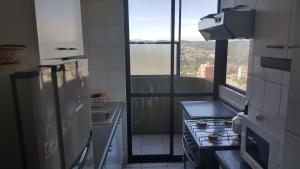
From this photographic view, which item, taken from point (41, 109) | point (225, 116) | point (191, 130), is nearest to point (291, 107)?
point (41, 109)

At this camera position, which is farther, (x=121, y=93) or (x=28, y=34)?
(x=121, y=93)

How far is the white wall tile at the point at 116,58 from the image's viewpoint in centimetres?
281

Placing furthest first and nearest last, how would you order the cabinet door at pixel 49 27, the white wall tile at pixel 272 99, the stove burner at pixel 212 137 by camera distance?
the stove burner at pixel 212 137, the white wall tile at pixel 272 99, the cabinet door at pixel 49 27

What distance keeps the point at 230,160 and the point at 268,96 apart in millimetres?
494

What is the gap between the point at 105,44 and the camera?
110 inches

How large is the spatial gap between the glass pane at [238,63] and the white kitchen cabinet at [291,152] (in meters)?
1.71

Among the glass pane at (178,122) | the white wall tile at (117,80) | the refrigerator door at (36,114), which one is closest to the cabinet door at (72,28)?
the refrigerator door at (36,114)

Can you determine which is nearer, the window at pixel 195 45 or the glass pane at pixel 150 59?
the window at pixel 195 45

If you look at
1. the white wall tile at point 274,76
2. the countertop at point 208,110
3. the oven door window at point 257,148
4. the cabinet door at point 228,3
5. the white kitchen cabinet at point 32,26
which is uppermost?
the cabinet door at point 228,3

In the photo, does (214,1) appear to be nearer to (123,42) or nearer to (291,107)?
(123,42)

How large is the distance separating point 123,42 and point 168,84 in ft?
2.59

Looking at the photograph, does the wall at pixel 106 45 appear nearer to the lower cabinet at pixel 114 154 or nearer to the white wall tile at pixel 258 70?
the lower cabinet at pixel 114 154

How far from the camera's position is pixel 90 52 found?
281cm

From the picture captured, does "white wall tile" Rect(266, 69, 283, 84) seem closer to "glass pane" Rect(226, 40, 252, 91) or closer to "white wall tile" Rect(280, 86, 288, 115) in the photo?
"white wall tile" Rect(280, 86, 288, 115)
